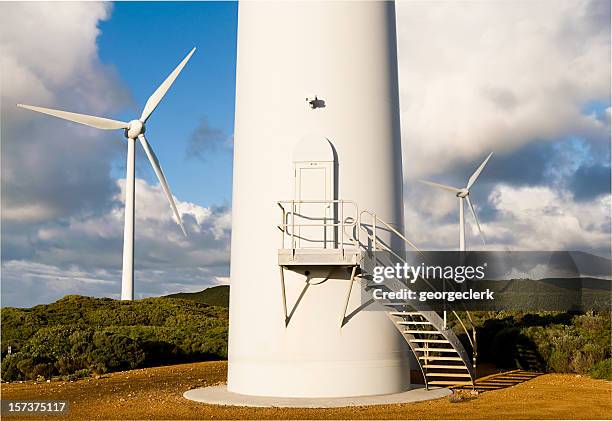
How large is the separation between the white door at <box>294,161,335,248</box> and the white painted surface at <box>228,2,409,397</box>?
27 cm

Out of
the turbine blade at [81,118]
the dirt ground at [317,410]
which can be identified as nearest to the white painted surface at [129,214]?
the turbine blade at [81,118]

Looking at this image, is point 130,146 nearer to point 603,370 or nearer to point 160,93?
point 160,93

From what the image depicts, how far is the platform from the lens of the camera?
47.9 ft

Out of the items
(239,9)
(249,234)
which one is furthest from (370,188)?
(239,9)

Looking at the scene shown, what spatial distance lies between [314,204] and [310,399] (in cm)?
444

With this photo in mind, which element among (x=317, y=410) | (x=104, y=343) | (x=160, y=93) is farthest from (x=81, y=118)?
(x=317, y=410)

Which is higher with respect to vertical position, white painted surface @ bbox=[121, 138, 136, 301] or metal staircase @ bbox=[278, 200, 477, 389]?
white painted surface @ bbox=[121, 138, 136, 301]

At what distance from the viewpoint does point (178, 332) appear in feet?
100

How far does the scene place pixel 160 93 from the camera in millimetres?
34156

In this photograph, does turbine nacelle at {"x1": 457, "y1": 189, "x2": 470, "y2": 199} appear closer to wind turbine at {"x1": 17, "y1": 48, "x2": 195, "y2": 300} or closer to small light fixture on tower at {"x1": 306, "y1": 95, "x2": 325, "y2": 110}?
wind turbine at {"x1": 17, "y1": 48, "x2": 195, "y2": 300}

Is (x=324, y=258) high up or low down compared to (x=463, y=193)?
down

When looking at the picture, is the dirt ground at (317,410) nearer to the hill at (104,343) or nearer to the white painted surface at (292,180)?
the white painted surface at (292,180)

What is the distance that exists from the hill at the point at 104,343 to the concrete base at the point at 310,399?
8.53 metres

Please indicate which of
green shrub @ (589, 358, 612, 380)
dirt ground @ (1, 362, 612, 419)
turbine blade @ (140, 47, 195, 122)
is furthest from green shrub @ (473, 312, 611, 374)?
turbine blade @ (140, 47, 195, 122)
